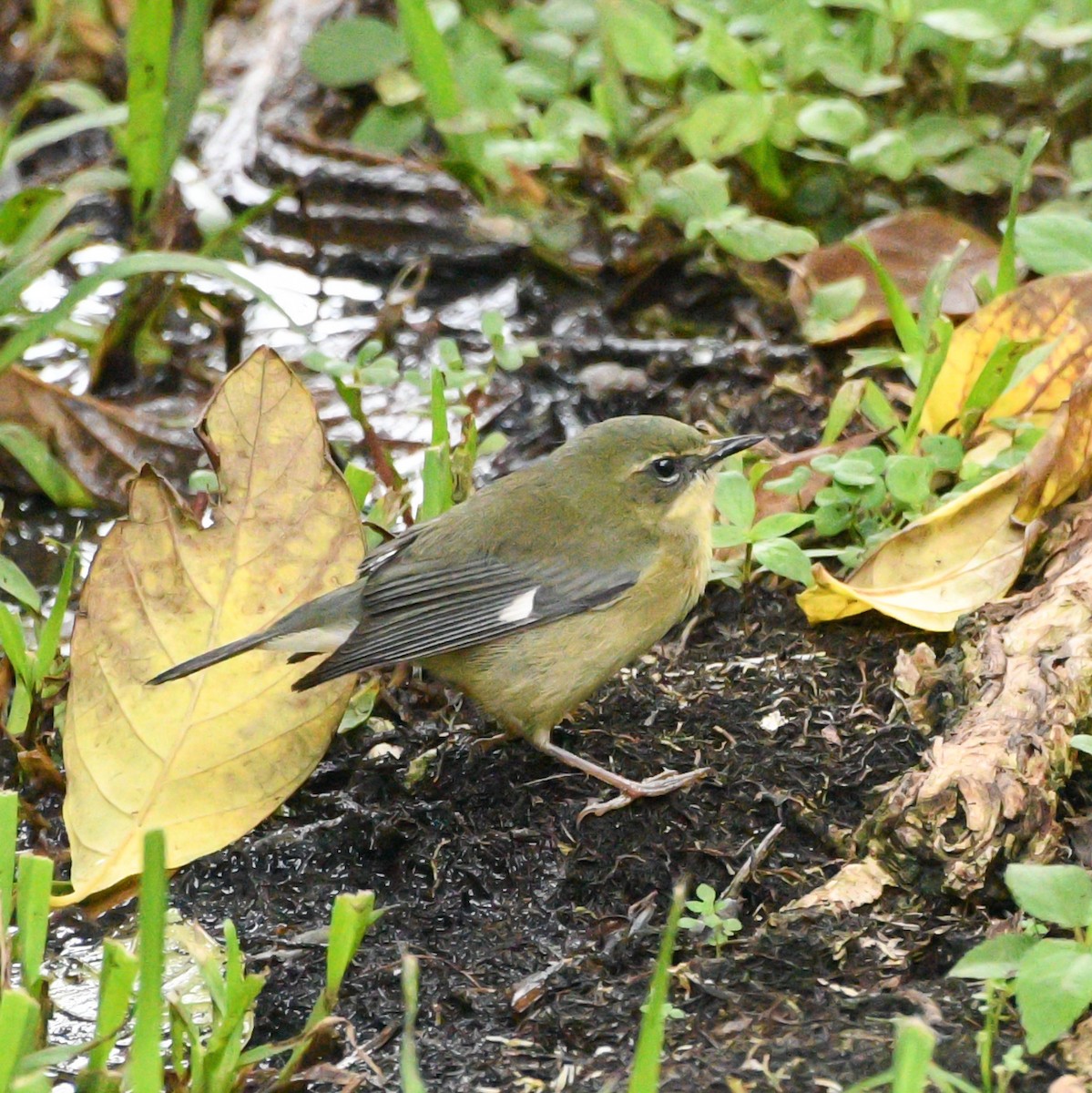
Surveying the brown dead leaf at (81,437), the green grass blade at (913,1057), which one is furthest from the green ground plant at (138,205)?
the green grass blade at (913,1057)

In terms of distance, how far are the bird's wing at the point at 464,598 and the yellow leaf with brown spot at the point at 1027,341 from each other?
3.93 feet

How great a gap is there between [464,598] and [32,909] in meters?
1.60

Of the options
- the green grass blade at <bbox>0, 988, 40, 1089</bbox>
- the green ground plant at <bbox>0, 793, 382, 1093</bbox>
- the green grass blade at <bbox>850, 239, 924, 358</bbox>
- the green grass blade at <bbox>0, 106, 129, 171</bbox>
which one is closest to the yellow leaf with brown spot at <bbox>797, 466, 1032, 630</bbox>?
the green grass blade at <bbox>850, 239, 924, 358</bbox>

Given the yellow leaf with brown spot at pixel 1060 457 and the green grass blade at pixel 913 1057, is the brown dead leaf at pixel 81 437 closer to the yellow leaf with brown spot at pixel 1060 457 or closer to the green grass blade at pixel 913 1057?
the yellow leaf with brown spot at pixel 1060 457

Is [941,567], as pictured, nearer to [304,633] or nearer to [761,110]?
[304,633]

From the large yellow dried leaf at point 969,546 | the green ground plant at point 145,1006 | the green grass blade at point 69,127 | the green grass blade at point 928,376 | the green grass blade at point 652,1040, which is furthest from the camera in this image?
the green grass blade at point 69,127

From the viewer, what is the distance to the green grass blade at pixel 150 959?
2.44 meters

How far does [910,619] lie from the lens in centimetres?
407

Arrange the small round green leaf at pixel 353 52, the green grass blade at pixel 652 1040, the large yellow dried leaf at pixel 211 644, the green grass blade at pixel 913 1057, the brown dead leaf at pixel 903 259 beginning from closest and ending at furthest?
the green grass blade at pixel 913 1057 → the green grass blade at pixel 652 1040 → the large yellow dried leaf at pixel 211 644 → the brown dead leaf at pixel 903 259 → the small round green leaf at pixel 353 52

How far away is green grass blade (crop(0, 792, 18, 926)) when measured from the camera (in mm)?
2949

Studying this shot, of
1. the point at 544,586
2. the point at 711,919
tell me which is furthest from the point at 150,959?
the point at 544,586

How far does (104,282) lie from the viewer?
475 cm

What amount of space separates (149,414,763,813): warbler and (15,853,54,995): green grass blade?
0.96m

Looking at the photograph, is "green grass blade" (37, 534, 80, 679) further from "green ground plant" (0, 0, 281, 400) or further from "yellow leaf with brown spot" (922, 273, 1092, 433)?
"yellow leaf with brown spot" (922, 273, 1092, 433)
